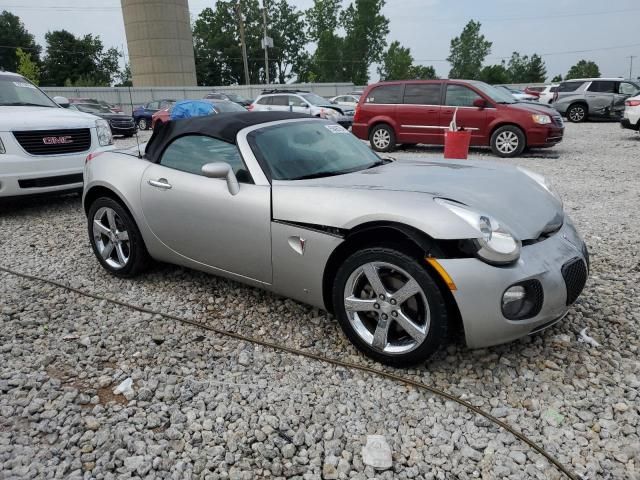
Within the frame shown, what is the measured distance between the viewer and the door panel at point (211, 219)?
3057mm

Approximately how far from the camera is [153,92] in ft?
135

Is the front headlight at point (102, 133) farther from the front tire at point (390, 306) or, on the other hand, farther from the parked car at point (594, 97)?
the parked car at point (594, 97)

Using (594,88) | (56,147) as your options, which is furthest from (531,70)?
(56,147)

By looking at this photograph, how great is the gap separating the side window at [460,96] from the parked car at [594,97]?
9724 mm

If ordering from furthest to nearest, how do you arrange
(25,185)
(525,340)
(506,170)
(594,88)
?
(594,88) < (25,185) < (506,170) < (525,340)

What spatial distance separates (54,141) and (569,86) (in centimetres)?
1813

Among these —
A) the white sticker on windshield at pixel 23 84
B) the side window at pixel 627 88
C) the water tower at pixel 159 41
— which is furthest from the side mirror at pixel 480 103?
the water tower at pixel 159 41

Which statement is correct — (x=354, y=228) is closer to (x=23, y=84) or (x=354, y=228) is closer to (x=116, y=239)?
(x=116, y=239)

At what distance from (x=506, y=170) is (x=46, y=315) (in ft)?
11.3

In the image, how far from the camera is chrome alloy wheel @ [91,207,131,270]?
399 centimetres

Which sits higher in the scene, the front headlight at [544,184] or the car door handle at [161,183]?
the car door handle at [161,183]

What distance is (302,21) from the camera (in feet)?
263

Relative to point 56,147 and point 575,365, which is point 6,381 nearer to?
point 575,365

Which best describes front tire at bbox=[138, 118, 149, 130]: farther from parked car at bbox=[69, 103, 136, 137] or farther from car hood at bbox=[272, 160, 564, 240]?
car hood at bbox=[272, 160, 564, 240]
